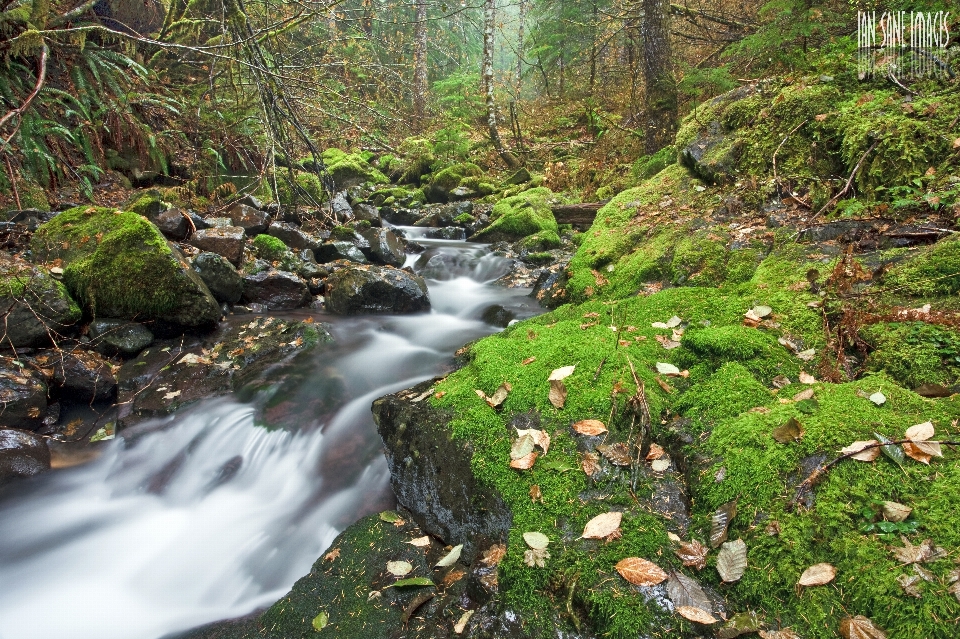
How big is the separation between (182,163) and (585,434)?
9.90 m

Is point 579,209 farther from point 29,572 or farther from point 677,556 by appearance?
point 29,572

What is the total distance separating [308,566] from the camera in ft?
10.2

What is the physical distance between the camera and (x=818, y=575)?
160 cm

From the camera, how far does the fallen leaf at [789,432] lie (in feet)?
6.45

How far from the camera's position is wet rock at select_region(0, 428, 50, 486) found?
3.77 meters

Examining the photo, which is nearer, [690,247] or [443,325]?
[690,247]

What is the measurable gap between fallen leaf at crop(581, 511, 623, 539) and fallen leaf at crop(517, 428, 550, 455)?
450 mm

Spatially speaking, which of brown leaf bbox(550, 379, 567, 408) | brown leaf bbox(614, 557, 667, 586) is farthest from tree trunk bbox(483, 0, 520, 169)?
brown leaf bbox(614, 557, 667, 586)

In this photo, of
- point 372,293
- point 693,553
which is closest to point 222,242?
point 372,293

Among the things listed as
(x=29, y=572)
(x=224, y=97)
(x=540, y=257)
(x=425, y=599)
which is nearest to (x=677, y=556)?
(x=425, y=599)

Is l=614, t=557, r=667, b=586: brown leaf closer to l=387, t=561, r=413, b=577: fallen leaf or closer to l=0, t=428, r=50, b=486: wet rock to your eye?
l=387, t=561, r=413, b=577: fallen leaf

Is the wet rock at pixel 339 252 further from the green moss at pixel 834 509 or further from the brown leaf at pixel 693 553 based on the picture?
the brown leaf at pixel 693 553

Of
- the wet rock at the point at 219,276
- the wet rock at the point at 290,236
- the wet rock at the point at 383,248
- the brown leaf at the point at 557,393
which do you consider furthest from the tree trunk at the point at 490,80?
the brown leaf at the point at 557,393

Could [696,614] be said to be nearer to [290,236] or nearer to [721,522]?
[721,522]
